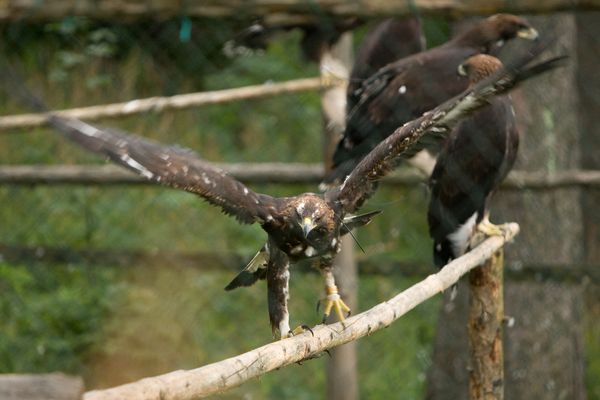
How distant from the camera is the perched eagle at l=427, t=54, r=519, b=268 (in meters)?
3.31

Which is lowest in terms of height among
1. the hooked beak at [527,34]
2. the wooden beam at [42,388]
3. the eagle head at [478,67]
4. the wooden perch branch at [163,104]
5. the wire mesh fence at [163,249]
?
the wire mesh fence at [163,249]

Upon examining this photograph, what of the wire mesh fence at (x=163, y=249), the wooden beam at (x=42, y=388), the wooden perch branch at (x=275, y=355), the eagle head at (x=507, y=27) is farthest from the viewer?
the wire mesh fence at (x=163, y=249)

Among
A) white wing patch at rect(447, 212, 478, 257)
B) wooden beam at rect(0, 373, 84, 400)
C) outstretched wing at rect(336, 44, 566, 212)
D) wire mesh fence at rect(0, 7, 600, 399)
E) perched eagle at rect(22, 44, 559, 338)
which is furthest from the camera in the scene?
wire mesh fence at rect(0, 7, 600, 399)

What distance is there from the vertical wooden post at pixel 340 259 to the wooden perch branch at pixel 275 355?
137 centimetres

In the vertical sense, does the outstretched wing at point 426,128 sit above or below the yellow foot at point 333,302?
above

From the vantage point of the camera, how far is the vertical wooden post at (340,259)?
4.12m

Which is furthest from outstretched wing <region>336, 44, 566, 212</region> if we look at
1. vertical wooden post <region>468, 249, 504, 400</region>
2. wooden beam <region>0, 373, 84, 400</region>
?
wooden beam <region>0, 373, 84, 400</region>

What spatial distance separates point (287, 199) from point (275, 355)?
84 cm

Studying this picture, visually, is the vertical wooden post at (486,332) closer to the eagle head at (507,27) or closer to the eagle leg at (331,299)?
the eagle leg at (331,299)

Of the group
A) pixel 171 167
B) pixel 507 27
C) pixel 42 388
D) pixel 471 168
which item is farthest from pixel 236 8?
pixel 42 388

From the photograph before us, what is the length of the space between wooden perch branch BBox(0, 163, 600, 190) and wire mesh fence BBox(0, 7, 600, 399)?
24cm

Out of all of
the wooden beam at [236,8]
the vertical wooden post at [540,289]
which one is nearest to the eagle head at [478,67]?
the wooden beam at [236,8]

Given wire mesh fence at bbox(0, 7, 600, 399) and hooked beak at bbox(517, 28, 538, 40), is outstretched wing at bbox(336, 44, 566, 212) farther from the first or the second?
wire mesh fence at bbox(0, 7, 600, 399)

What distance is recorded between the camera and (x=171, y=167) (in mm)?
2490
